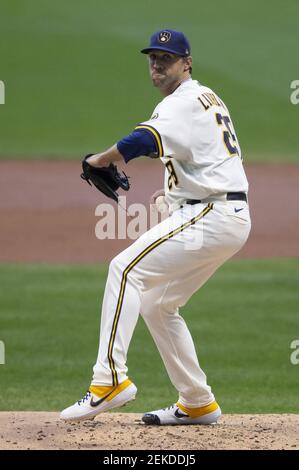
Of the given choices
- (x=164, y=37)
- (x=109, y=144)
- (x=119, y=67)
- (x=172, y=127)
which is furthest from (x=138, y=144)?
(x=119, y=67)

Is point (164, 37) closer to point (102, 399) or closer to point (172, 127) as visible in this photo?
point (172, 127)

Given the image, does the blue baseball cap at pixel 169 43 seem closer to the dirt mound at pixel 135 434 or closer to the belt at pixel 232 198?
the belt at pixel 232 198

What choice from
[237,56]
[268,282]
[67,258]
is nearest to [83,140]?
[237,56]

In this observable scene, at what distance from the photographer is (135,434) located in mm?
5504

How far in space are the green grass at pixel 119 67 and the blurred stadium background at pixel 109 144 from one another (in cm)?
4

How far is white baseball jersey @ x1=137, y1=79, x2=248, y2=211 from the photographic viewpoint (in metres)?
5.21

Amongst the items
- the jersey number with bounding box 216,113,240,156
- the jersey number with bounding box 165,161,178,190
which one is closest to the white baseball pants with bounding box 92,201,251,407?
the jersey number with bounding box 165,161,178,190

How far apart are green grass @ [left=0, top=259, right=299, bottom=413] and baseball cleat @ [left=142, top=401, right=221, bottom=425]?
1.22 m

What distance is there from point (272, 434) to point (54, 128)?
18.8 m

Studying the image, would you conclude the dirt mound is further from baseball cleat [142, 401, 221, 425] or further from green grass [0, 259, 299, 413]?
green grass [0, 259, 299, 413]

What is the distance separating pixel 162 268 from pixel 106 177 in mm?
591

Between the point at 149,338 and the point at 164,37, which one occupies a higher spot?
the point at 164,37

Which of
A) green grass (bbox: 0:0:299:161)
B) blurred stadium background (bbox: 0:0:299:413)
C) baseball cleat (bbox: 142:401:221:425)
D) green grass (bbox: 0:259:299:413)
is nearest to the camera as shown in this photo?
baseball cleat (bbox: 142:401:221:425)

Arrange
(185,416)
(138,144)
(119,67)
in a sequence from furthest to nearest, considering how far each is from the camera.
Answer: (119,67), (185,416), (138,144)
